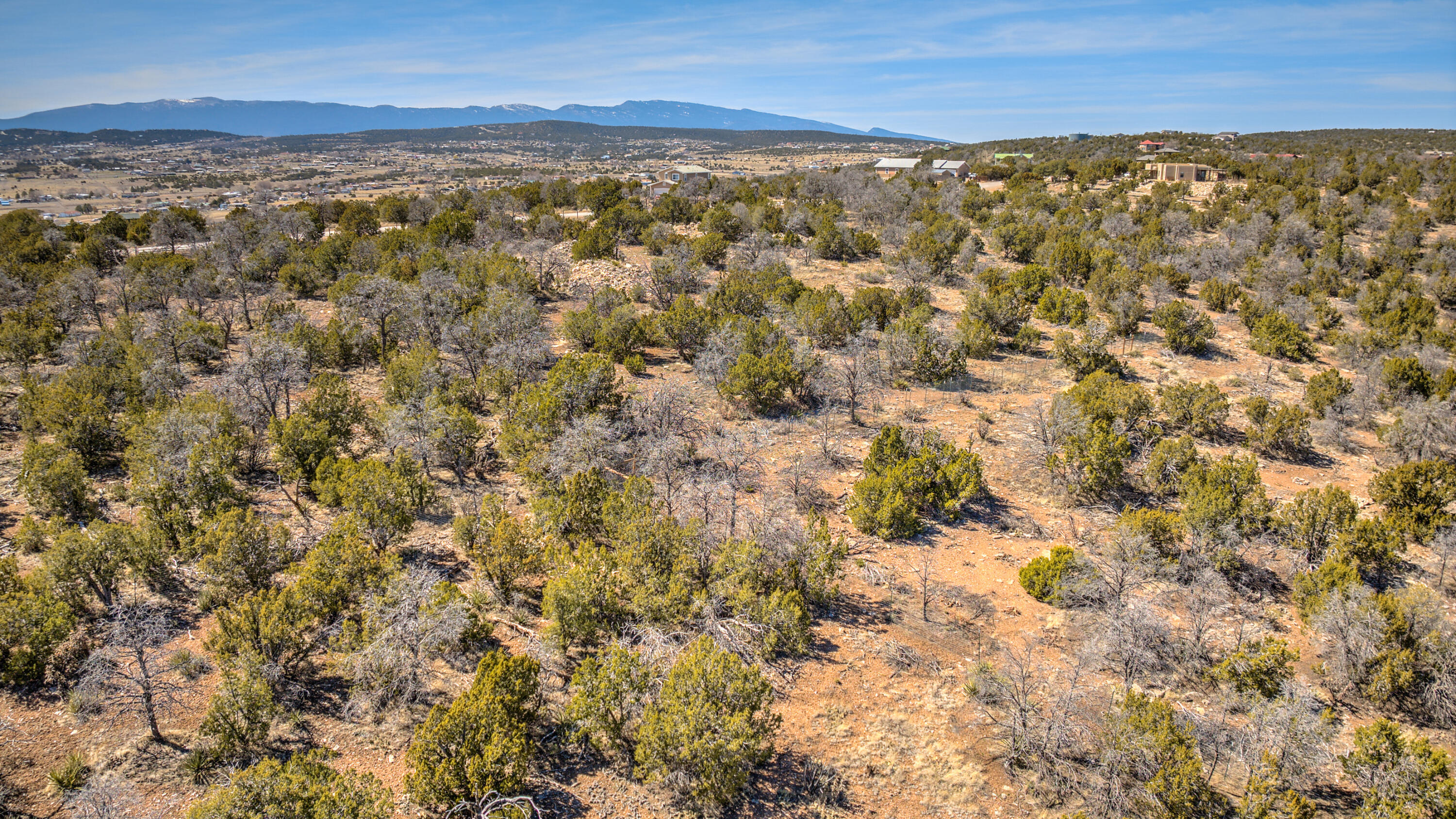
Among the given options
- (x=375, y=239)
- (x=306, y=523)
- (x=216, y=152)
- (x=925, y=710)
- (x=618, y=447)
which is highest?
(x=216, y=152)

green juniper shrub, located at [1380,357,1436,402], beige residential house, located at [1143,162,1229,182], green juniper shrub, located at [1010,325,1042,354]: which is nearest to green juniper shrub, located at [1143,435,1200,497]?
green juniper shrub, located at [1380,357,1436,402]

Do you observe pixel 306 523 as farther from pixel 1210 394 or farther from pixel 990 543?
pixel 1210 394

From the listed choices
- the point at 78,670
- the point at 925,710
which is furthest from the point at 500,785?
the point at 78,670

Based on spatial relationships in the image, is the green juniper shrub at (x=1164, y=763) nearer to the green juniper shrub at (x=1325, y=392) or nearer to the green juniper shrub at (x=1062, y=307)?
the green juniper shrub at (x=1325, y=392)

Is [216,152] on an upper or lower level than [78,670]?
upper

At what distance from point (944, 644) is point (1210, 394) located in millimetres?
14370

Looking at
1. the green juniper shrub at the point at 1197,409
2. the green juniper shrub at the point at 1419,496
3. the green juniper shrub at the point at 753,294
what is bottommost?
the green juniper shrub at the point at 1419,496

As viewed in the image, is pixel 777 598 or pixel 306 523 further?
pixel 306 523

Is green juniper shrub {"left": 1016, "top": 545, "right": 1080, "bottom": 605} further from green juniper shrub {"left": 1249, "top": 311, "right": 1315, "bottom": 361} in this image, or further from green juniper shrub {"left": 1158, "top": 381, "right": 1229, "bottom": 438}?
green juniper shrub {"left": 1249, "top": 311, "right": 1315, "bottom": 361}

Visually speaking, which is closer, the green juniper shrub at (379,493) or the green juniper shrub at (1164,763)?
the green juniper shrub at (1164,763)

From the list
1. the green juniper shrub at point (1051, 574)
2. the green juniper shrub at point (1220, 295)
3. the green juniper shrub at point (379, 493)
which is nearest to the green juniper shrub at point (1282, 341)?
the green juniper shrub at point (1220, 295)

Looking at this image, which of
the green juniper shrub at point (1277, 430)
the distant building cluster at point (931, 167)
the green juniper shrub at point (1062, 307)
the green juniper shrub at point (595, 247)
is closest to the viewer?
the green juniper shrub at point (1277, 430)

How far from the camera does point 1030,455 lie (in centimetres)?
1967

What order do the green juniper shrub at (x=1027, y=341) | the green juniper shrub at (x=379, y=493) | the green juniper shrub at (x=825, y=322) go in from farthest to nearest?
the green juniper shrub at (x=1027, y=341)
the green juniper shrub at (x=825, y=322)
the green juniper shrub at (x=379, y=493)
